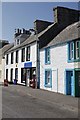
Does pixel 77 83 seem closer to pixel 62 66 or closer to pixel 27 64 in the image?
pixel 62 66

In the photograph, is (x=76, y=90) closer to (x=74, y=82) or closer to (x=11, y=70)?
(x=74, y=82)

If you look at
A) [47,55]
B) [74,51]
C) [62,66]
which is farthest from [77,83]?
[47,55]

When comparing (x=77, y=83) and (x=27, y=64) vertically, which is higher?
(x=27, y=64)

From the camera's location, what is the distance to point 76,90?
21.3 metres

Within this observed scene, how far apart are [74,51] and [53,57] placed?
459 centimetres

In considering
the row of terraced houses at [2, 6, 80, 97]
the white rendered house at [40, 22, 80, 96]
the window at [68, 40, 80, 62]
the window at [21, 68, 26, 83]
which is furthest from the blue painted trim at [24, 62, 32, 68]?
the window at [68, 40, 80, 62]

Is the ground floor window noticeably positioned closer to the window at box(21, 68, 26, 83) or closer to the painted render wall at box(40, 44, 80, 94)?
the window at box(21, 68, 26, 83)

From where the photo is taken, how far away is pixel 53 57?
85.4ft

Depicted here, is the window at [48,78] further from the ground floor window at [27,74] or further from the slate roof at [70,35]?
the ground floor window at [27,74]

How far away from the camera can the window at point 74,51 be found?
21.5m

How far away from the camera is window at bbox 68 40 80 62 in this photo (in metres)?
21.5

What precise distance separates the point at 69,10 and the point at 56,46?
30.3ft

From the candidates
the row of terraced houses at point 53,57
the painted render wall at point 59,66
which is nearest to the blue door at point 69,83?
the row of terraced houses at point 53,57

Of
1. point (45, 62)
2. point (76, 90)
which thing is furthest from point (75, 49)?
point (45, 62)
